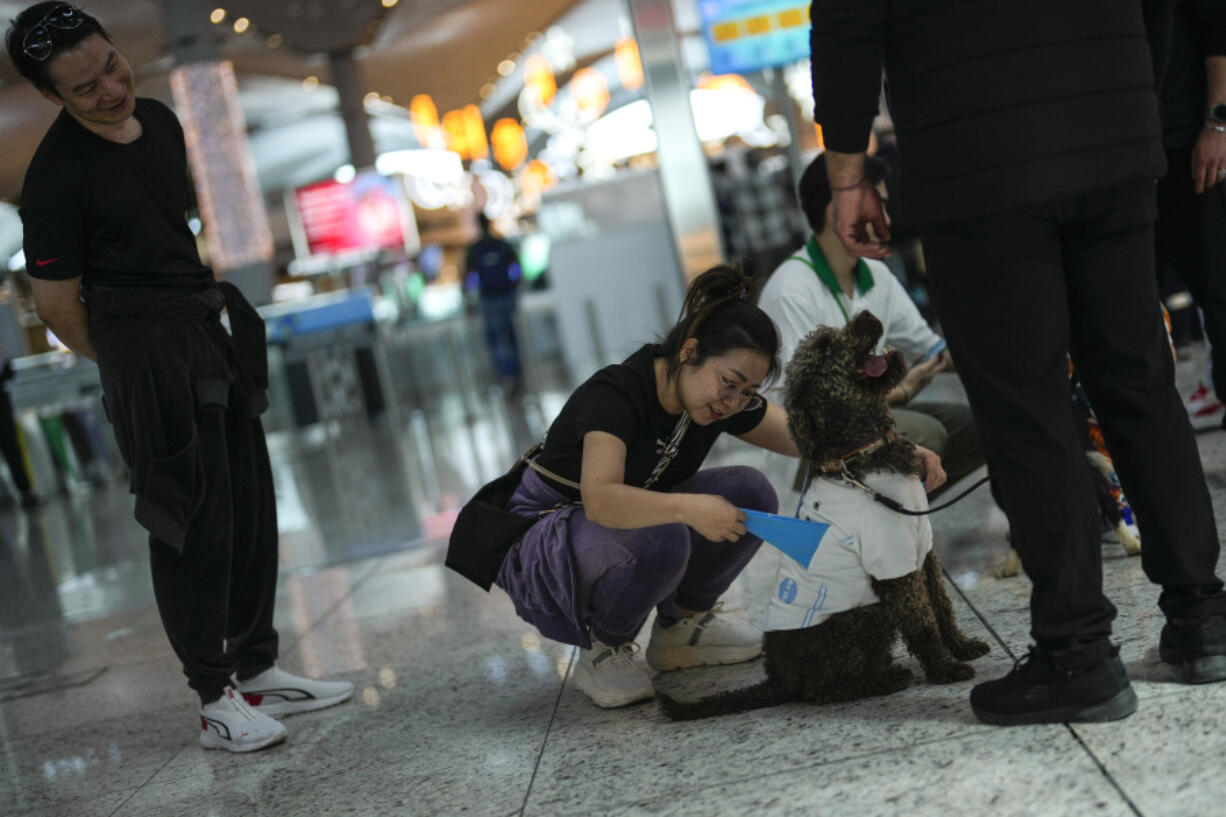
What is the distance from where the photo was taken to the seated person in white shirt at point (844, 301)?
3.11 meters

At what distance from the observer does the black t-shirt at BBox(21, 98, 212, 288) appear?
2.70 m

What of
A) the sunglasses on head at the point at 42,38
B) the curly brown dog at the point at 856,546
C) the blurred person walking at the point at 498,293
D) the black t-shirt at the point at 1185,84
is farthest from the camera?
the blurred person walking at the point at 498,293

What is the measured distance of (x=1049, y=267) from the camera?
197 centimetres

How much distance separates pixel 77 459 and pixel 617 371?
9.66m

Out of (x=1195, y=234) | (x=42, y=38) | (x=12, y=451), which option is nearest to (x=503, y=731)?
(x=42, y=38)

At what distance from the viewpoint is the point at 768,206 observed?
10.8 m

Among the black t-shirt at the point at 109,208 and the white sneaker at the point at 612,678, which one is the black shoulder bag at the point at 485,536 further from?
the black t-shirt at the point at 109,208

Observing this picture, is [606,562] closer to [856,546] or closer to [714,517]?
[714,517]

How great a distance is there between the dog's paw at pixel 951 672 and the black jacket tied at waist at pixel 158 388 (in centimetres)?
171

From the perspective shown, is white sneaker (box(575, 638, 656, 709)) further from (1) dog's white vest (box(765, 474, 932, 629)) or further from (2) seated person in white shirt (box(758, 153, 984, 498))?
(2) seated person in white shirt (box(758, 153, 984, 498))

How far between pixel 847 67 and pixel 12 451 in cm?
982

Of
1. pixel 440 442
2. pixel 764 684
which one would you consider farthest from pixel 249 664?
pixel 440 442

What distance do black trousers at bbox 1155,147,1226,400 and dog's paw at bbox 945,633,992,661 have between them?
4.16 feet

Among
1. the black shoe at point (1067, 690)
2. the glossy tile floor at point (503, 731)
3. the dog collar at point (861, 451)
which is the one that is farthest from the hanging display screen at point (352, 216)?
the black shoe at point (1067, 690)
